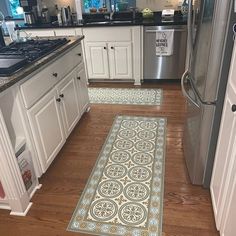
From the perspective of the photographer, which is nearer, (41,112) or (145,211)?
(145,211)

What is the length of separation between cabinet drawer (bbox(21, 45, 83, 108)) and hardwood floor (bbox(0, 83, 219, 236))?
0.68m

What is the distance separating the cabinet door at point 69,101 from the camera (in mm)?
2228

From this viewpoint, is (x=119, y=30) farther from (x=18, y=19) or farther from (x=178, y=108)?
(x=18, y=19)

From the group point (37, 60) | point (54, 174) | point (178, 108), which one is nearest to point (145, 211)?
point (54, 174)

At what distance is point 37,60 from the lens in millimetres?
1826

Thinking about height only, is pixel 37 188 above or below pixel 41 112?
below

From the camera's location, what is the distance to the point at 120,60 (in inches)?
143

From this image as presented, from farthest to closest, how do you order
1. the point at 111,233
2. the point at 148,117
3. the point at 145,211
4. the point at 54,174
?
1. the point at 148,117
2. the point at 54,174
3. the point at 145,211
4. the point at 111,233

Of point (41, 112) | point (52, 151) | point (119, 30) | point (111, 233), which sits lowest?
point (111, 233)

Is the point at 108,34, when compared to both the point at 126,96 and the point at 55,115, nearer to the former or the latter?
the point at 126,96

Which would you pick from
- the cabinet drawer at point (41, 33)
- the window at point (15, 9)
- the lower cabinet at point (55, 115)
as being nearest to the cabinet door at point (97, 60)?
the cabinet drawer at point (41, 33)

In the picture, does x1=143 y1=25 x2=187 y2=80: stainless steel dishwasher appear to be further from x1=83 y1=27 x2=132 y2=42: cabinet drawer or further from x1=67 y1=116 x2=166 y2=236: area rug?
x1=67 y1=116 x2=166 y2=236: area rug

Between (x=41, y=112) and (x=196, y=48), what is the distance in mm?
1203

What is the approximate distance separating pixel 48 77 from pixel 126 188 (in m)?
1.06
